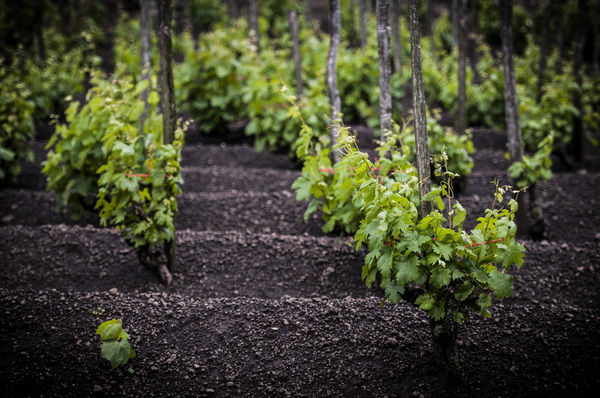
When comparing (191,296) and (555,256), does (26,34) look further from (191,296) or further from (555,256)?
(555,256)

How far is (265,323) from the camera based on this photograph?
9.84ft

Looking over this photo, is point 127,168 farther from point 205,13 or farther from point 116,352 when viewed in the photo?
point 205,13

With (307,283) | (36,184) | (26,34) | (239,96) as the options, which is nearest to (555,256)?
(307,283)

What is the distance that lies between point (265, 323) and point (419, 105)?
174 cm

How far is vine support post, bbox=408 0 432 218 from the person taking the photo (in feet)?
8.32

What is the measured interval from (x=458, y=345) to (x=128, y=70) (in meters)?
8.04

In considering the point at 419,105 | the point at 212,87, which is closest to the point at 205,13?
the point at 212,87

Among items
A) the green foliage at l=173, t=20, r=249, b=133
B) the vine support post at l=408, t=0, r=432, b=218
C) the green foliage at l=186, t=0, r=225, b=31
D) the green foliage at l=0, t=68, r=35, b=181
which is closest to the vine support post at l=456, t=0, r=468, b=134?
the green foliage at l=173, t=20, r=249, b=133

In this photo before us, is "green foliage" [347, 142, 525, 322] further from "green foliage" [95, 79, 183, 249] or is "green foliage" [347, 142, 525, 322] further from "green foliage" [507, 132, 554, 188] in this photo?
"green foliage" [507, 132, 554, 188]

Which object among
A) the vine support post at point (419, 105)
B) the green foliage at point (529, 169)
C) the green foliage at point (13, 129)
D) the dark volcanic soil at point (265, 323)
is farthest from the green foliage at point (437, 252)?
the green foliage at point (13, 129)

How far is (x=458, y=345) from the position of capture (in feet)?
9.18

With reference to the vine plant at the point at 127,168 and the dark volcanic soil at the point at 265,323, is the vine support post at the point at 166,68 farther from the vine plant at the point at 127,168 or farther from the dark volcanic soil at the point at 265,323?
the dark volcanic soil at the point at 265,323

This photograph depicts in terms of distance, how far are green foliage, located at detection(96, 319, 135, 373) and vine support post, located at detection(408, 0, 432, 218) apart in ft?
6.38

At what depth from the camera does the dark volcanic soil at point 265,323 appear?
2.62 metres
